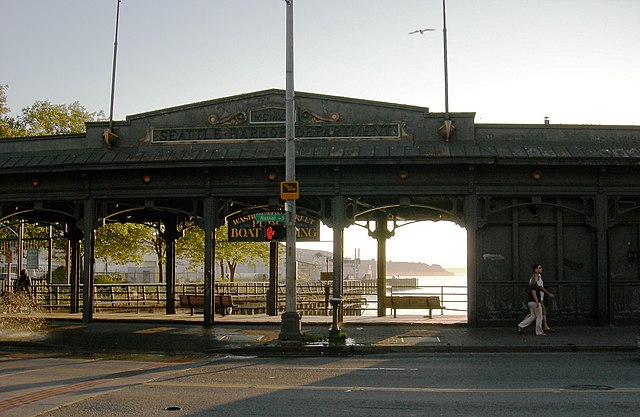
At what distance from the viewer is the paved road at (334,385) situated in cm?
996

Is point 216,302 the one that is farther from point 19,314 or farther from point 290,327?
point 290,327

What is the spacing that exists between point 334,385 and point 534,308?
29.6 feet

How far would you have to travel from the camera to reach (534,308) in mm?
19391

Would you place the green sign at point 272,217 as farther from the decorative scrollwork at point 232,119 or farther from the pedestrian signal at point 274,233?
the decorative scrollwork at point 232,119

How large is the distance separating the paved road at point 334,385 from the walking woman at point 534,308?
2932 millimetres

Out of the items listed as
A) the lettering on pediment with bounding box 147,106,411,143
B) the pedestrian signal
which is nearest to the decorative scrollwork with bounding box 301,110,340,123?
the lettering on pediment with bounding box 147,106,411,143

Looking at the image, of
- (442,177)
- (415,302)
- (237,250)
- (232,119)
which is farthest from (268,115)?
(237,250)

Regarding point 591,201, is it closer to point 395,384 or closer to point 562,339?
point 562,339

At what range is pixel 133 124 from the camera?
75.8 ft

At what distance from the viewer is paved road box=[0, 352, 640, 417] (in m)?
9.96

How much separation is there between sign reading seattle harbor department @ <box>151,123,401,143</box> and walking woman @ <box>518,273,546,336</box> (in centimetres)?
556

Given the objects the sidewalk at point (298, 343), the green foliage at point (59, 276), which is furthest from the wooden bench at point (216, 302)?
the green foliage at point (59, 276)

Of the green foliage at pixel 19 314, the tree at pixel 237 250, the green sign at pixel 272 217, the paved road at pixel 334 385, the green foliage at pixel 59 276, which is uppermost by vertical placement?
the green sign at pixel 272 217

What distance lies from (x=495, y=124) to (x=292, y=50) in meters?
6.63
